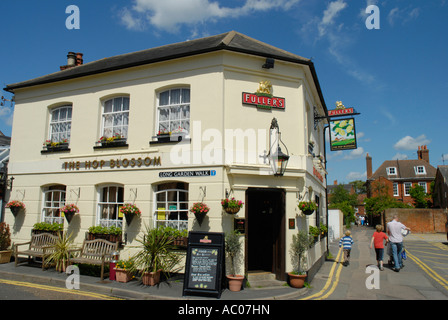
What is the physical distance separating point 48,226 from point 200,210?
6325mm

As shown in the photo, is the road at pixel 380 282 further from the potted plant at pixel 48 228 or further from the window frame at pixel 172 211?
the potted plant at pixel 48 228

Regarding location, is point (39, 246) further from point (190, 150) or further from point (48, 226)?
point (190, 150)

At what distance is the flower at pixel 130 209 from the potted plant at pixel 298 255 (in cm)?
490

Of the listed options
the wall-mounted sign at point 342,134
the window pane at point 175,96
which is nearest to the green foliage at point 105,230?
the window pane at point 175,96

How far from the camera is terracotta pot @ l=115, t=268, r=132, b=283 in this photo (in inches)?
343

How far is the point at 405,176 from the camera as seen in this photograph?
4888 centimetres

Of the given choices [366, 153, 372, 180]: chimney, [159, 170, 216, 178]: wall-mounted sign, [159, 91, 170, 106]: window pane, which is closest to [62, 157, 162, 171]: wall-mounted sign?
[159, 170, 216, 178]: wall-mounted sign

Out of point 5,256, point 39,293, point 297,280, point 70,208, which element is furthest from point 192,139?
point 5,256

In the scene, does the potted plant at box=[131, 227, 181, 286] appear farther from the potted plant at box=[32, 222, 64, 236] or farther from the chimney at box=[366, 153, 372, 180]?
the chimney at box=[366, 153, 372, 180]

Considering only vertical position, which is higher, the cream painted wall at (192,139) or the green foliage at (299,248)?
the cream painted wall at (192,139)

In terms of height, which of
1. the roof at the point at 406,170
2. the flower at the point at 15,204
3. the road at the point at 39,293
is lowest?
the road at the point at 39,293

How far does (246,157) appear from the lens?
30.6 ft

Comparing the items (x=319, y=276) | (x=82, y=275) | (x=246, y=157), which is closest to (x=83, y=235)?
(x=82, y=275)

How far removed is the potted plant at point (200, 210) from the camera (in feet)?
28.3
